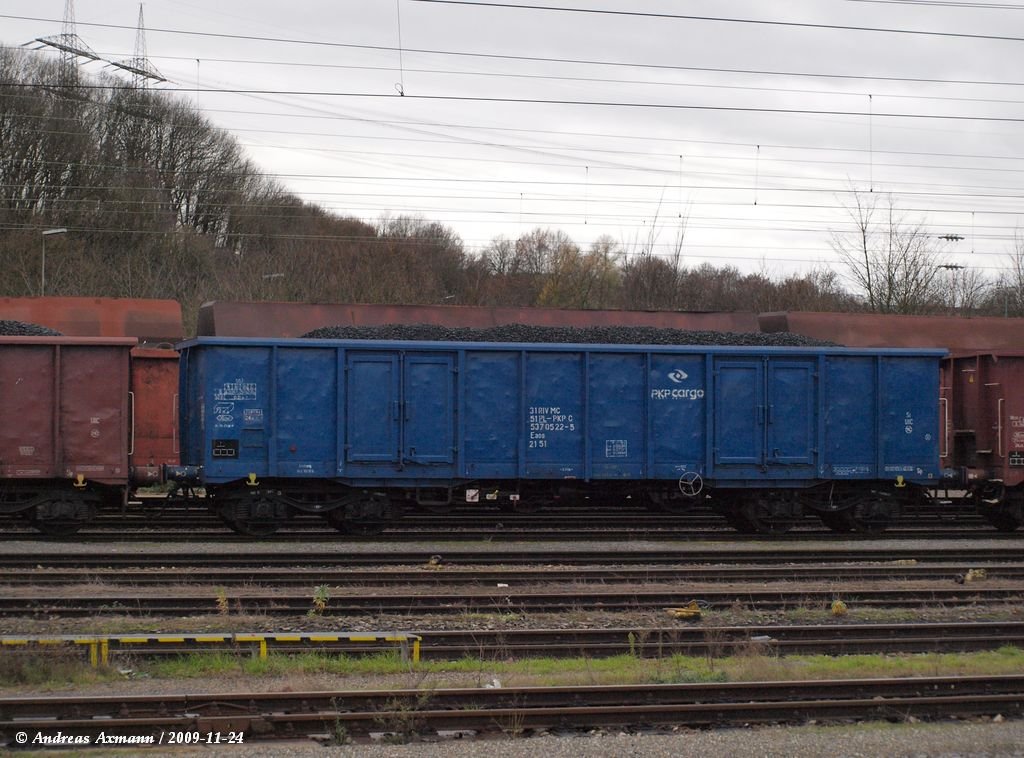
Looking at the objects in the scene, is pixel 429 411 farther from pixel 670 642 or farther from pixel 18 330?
pixel 670 642

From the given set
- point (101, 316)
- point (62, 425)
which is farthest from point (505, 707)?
point (101, 316)

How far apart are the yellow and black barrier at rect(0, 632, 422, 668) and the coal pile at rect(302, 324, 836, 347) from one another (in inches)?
369

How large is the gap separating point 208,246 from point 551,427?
36.6 m

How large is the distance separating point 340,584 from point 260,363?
5399 mm

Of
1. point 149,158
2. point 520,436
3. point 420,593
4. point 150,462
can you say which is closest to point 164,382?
point 150,462

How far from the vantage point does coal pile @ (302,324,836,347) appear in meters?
18.4

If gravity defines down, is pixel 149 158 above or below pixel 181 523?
above

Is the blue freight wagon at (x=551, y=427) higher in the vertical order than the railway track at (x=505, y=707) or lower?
higher

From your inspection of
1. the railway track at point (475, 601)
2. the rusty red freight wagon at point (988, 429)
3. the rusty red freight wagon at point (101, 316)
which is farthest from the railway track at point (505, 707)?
the rusty red freight wagon at point (101, 316)

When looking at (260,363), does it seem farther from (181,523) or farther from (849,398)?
(849,398)

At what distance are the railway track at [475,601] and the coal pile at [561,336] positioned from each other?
23.8 ft

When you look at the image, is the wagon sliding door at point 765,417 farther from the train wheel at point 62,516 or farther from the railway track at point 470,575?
the train wheel at point 62,516

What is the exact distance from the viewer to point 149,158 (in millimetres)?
52375

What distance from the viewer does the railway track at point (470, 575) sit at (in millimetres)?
12539
